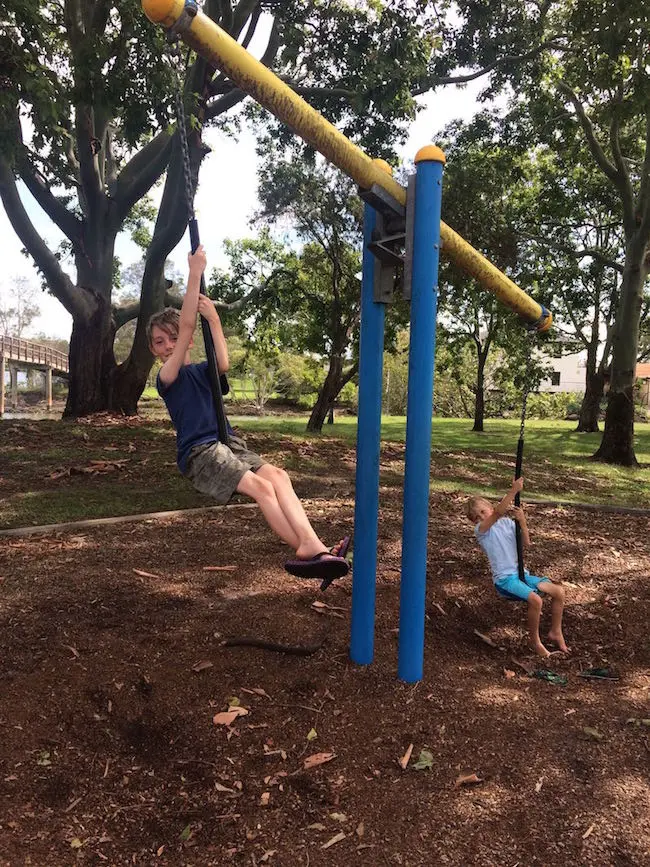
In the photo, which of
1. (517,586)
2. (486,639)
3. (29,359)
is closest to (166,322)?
(517,586)

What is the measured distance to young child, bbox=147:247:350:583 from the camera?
2.90m

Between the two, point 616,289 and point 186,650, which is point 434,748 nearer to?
point 186,650

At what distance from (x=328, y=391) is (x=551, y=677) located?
1274 cm

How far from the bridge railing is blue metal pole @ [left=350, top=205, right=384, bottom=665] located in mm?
32519

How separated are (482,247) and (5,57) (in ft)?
32.3

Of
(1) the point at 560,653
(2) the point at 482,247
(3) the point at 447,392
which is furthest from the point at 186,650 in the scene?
(3) the point at 447,392

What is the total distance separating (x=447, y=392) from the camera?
122 ft

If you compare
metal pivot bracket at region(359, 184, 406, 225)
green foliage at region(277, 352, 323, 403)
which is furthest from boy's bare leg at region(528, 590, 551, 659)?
green foliage at region(277, 352, 323, 403)

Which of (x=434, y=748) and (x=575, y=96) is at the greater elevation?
(x=575, y=96)

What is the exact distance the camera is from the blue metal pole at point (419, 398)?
2.86 meters

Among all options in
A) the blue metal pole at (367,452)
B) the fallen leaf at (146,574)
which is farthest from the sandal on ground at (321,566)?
the fallen leaf at (146,574)

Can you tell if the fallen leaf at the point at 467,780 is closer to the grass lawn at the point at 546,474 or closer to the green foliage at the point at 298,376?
the grass lawn at the point at 546,474

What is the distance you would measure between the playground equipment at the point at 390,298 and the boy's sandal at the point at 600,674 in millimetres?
992

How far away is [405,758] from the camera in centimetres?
256
